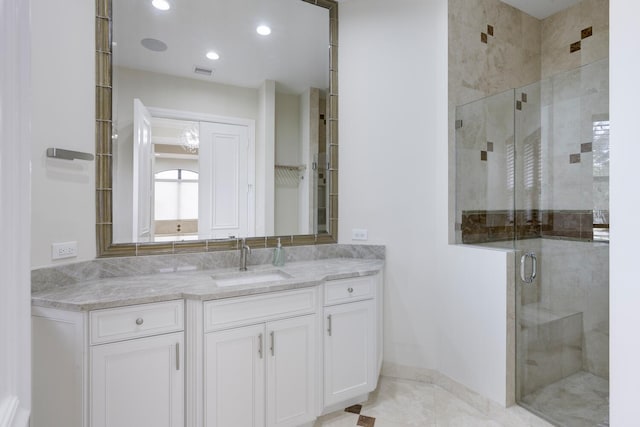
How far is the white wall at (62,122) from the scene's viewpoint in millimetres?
1543

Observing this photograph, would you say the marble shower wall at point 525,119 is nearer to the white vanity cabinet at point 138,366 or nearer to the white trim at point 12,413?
the white vanity cabinet at point 138,366

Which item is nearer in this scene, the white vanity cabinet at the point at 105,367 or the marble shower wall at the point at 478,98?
the white vanity cabinet at the point at 105,367

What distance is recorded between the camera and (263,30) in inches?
93.9

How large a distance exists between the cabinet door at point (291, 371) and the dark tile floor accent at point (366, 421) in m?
0.33

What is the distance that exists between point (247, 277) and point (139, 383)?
78cm

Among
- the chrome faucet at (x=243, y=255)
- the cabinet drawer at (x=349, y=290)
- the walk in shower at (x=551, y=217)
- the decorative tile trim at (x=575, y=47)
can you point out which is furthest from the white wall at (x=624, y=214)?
the decorative tile trim at (x=575, y=47)

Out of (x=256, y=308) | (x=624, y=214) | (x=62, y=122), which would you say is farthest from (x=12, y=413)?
(x=624, y=214)

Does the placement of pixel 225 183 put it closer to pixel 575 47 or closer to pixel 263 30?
pixel 263 30

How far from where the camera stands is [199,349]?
1583 mm

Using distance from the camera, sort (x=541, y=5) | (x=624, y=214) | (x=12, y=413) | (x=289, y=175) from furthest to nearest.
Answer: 1. (x=541, y=5)
2. (x=289, y=175)
3. (x=624, y=214)
4. (x=12, y=413)

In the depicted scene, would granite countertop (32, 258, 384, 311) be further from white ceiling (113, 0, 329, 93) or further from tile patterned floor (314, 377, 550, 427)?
white ceiling (113, 0, 329, 93)

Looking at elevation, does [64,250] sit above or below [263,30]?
below

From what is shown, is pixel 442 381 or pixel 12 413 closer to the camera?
pixel 12 413

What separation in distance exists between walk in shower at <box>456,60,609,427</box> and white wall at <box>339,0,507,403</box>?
22 centimetres
